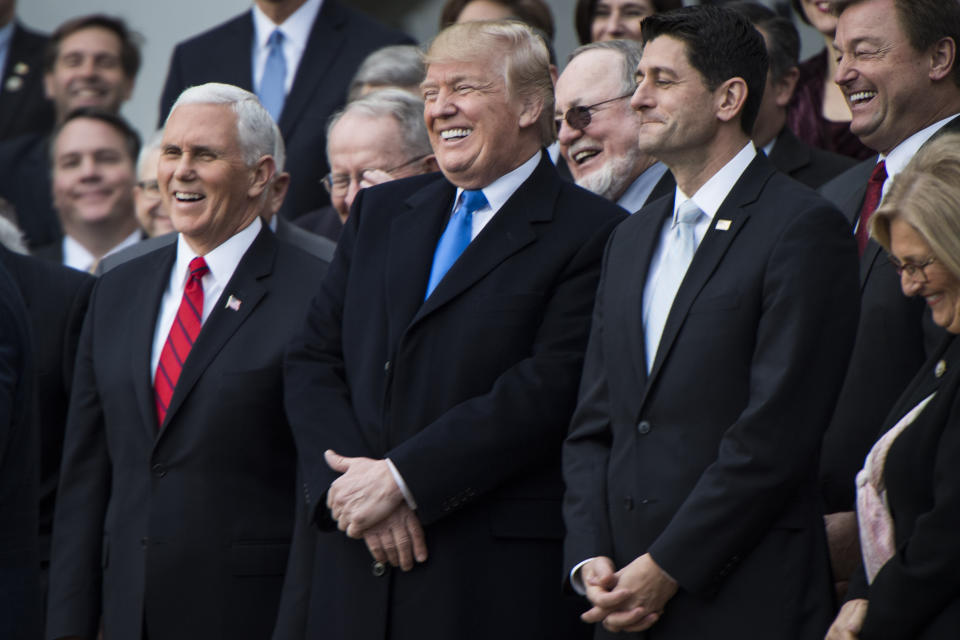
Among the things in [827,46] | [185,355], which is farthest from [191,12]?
[185,355]

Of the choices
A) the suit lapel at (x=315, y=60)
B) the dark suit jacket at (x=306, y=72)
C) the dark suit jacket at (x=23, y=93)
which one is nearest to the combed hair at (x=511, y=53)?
the dark suit jacket at (x=306, y=72)

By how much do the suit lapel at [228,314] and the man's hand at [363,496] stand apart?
2.38ft

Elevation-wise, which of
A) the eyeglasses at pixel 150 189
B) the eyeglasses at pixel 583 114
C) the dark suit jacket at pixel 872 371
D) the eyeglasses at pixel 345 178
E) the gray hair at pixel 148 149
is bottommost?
the dark suit jacket at pixel 872 371

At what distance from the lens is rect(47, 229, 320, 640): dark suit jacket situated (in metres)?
4.46

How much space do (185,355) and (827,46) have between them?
3.00 metres

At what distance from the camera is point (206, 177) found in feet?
15.8

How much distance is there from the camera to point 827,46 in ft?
20.1

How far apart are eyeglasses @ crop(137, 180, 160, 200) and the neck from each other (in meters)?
1.01

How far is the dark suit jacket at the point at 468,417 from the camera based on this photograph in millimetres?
3982

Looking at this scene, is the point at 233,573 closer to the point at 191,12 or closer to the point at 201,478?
the point at 201,478

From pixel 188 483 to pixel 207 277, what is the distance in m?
0.69

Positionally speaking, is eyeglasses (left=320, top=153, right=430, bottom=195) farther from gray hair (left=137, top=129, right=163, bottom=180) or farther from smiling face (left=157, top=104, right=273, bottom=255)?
gray hair (left=137, top=129, right=163, bottom=180)

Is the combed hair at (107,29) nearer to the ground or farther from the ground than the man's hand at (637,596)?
farther from the ground

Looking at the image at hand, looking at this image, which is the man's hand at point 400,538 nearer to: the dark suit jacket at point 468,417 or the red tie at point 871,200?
the dark suit jacket at point 468,417
